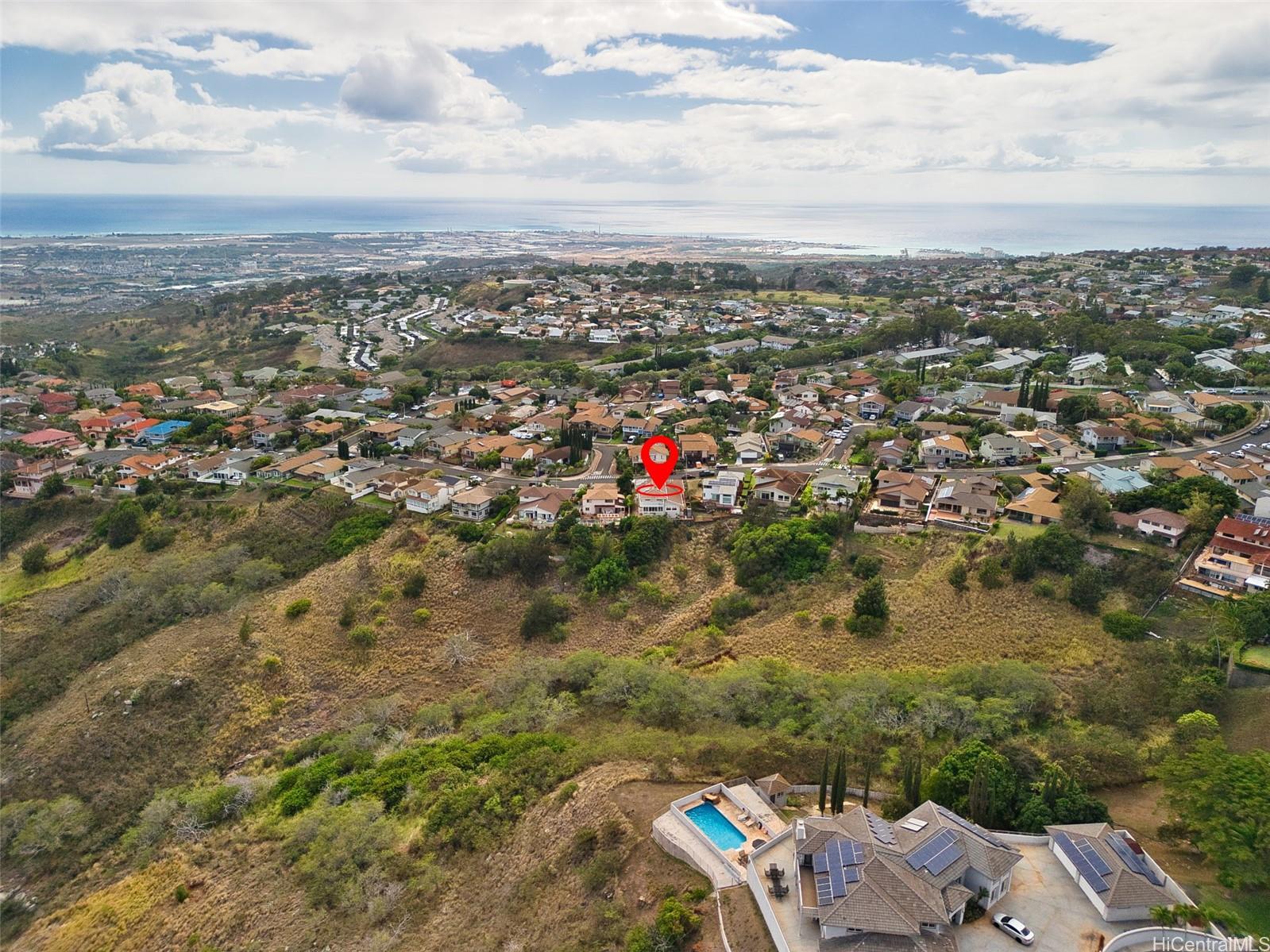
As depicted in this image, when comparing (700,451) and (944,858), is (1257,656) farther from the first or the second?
(700,451)

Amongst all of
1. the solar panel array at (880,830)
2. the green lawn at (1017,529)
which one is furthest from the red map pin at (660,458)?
the solar panel array at (880,830)

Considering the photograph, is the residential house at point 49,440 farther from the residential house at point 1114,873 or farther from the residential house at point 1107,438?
the residential house at point 1107,438

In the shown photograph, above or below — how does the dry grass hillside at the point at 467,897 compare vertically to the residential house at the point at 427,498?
below

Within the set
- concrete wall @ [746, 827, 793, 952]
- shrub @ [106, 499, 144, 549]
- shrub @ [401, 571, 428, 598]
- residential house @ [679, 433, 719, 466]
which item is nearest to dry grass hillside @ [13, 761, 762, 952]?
concrete wall @ [746, 827, 793, 952]

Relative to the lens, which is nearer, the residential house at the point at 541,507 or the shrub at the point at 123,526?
the residential house at the point at 541,507

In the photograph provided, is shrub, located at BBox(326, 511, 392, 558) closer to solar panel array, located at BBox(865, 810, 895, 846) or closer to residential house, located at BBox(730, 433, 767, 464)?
residential house, located at BBox(730, 433, 767, 464)

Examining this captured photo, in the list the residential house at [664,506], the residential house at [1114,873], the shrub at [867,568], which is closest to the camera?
the residential house at [1114,873]

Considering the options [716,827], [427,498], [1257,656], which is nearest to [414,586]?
[427,498]
